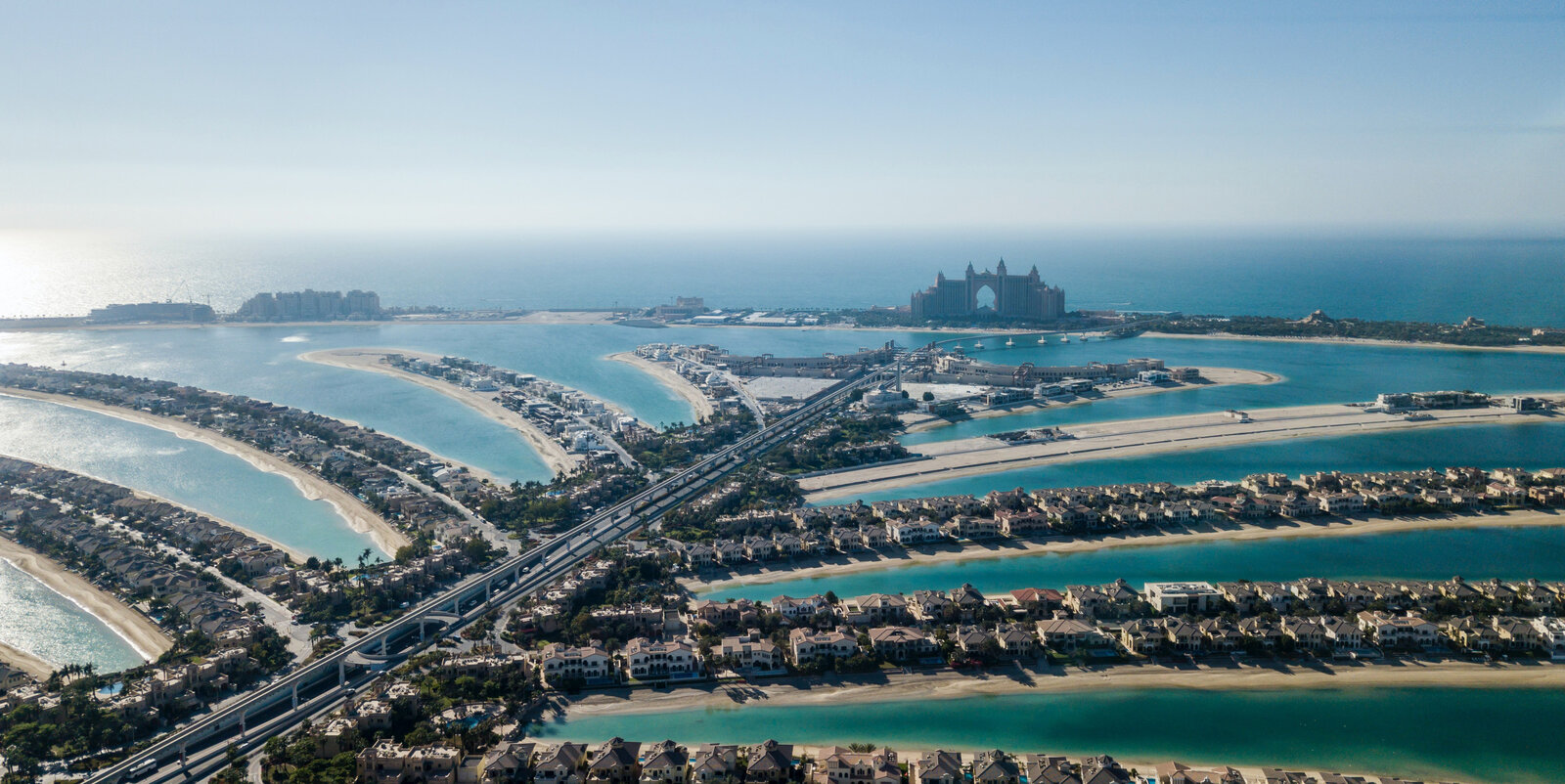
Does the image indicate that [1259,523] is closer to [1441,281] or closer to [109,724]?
[109,724]

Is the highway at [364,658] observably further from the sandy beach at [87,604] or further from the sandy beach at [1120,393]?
the sandy beach at [1120,393]

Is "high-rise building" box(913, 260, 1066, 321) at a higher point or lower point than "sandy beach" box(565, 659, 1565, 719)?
higher

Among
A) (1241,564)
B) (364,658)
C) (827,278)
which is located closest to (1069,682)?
(1241,564)

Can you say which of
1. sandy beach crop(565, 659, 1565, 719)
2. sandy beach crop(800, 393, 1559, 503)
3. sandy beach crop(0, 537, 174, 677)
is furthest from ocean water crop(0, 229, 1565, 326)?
sandy beach crop(0, 537, 174, 677)

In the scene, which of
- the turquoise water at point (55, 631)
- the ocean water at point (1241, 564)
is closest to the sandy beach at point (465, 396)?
the turquoise water at point (55, 631)

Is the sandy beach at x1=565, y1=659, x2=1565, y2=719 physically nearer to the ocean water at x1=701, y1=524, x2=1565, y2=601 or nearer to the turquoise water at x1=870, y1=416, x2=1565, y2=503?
the ocean water at x1=701, y1=524, x2=1565, y2=601

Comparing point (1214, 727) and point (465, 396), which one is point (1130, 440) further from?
point (465, 396)

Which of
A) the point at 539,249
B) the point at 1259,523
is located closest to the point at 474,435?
the point at 1259,523
